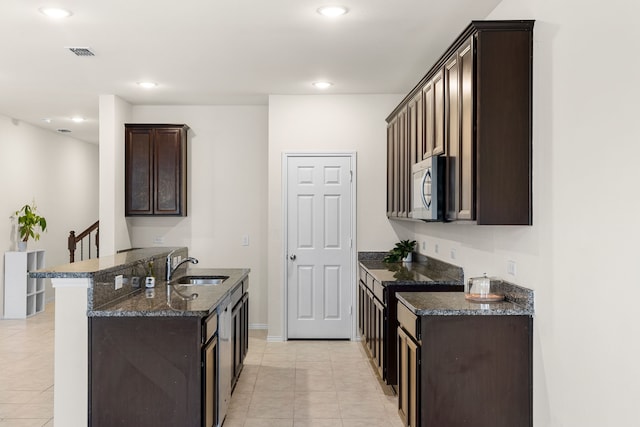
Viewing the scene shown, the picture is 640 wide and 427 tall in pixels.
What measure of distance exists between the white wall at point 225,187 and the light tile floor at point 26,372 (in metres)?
1.70

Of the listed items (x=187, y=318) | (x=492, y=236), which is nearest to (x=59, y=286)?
(x=187, y=318)

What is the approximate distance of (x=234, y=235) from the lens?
6.57m

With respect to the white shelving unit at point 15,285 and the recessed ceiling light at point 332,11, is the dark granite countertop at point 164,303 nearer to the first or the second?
the recessed ceiling light at point 332,11

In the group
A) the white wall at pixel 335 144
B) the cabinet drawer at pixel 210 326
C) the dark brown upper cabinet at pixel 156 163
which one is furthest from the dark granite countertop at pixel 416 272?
the dark brown upper cabinet at pixel 156 163

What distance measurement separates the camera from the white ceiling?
11.7 ft

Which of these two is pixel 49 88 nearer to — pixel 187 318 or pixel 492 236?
pixel 187 318

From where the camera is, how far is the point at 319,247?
602cm

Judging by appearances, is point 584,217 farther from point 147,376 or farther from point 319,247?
point 319,247

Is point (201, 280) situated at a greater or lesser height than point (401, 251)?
lesser

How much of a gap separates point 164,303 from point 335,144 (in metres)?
3.30

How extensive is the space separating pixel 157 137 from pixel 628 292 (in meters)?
5.28

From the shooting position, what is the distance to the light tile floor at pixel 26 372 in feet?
12.6

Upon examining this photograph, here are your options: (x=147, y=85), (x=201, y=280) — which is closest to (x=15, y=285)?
(x=147, y=85)

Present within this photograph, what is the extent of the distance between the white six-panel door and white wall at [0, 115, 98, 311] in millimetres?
4079
